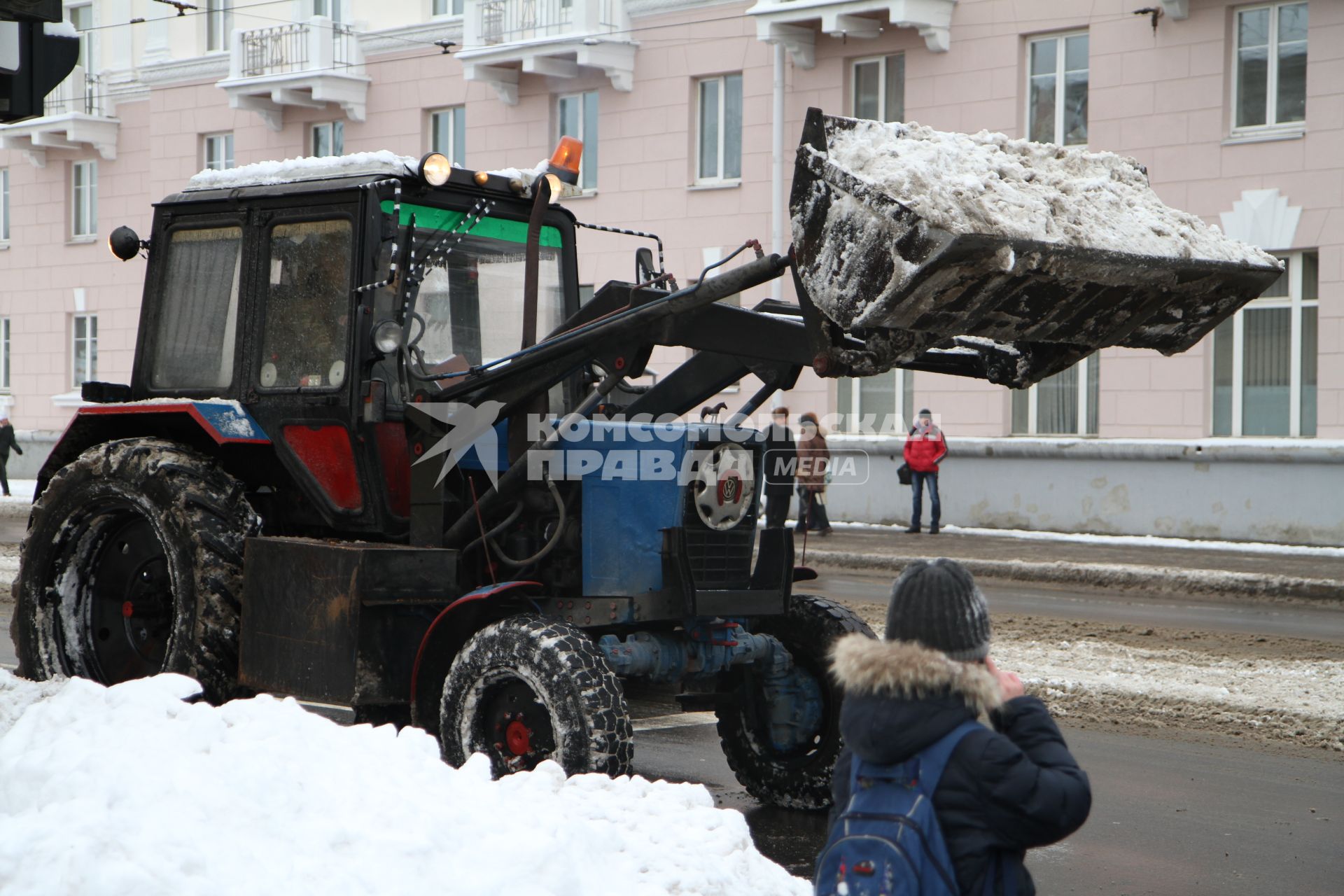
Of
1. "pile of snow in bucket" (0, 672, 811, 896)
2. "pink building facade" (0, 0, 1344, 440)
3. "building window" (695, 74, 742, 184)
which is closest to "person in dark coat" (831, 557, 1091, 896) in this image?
"pile of snow in bucket" (0, 672, 811, 896)

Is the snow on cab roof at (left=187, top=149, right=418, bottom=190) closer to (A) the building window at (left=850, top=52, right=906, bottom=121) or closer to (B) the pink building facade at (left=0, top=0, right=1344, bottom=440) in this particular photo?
(B) the pink building facade at (left=0, top=0, right=1344, bottom=440)

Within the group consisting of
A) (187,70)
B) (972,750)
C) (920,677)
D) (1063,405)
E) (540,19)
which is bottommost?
(972,750)

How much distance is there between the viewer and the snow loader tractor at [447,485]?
582cm

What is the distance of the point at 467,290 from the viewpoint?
268 inches

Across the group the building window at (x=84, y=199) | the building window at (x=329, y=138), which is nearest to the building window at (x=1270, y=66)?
the building window at (x=329, y=138)

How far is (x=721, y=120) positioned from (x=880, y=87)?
2.49 m

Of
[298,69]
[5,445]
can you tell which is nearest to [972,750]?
[298,69]

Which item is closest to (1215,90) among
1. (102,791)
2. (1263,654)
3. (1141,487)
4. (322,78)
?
(1141,487)

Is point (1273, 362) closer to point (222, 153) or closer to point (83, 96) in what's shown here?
point (222, 153)

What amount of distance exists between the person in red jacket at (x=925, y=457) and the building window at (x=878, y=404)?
4.47 ft

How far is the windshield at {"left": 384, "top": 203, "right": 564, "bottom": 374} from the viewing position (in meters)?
6.63

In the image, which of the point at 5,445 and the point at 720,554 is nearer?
the point at 720,554

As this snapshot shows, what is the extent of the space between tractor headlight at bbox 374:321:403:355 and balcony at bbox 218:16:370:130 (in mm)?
21218

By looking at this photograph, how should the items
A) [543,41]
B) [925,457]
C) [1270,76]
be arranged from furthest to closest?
1. [543,41]
2. [925,457]
3. [1270,76]
